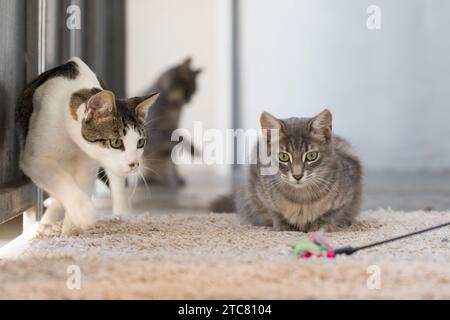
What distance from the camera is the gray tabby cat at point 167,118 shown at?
122 inches

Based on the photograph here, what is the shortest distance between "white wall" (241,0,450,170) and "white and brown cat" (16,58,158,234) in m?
1.56

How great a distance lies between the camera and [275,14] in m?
3.52

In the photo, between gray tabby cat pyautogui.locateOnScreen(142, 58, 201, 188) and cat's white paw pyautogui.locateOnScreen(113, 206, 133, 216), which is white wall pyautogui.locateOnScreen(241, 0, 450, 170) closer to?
gray tabby cat pyautogui.locateOnScreen(142, 58, 201, 188)

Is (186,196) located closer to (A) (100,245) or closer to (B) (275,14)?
(B) (275,14)

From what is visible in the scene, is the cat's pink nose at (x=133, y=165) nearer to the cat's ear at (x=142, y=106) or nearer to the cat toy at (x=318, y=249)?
the cat's ear at (x=142, y=106)

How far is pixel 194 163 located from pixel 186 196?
17 centimetres

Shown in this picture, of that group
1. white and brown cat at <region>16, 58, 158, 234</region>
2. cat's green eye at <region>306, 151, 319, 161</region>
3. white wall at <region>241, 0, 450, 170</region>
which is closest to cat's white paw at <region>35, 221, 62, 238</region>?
white and brown cat at <region>16, 58, 158, 234</region>

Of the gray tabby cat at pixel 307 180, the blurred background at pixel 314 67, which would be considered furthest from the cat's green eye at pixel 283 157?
the blurred background at pixel 314 67

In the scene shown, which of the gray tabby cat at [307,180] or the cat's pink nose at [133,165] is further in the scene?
the gray tabby cat at [307,180]

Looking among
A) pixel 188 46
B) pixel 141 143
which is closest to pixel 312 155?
pixel 141 143

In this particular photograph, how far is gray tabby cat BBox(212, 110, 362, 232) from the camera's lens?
1.75 m

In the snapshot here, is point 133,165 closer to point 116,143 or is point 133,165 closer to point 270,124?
point 116,143

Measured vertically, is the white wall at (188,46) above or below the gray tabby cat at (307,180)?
above

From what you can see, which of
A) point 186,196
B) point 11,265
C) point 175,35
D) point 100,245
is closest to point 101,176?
point 100,245
